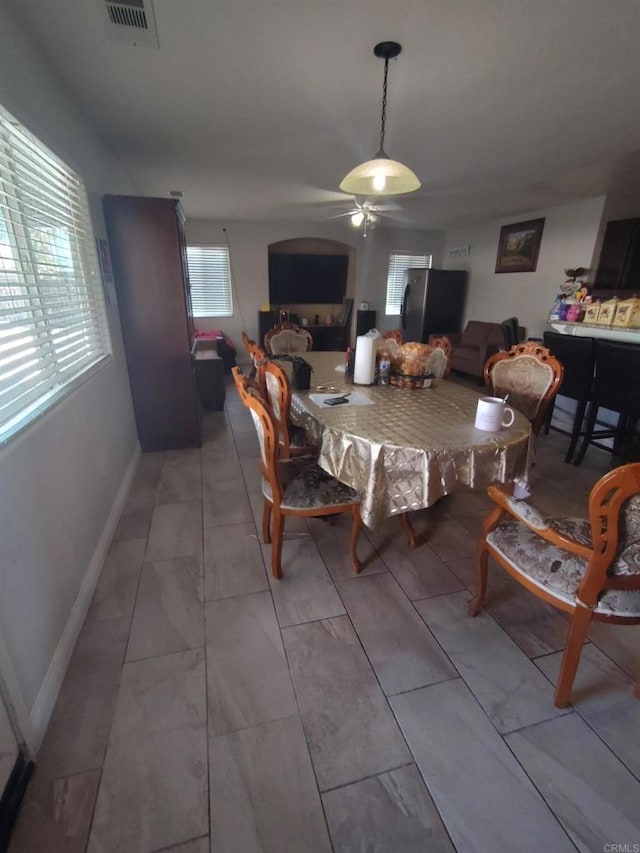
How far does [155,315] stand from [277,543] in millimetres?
2143

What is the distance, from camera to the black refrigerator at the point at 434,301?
247 inches

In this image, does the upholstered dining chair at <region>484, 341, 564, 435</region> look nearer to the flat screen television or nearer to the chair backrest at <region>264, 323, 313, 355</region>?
the chair backrest at <region>264, 323, 313, 355</region>

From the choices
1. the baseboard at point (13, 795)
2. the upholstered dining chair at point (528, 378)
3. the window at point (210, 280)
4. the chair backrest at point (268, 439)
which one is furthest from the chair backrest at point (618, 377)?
the window at point (210, 280)

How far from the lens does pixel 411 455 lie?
1392 millimetres

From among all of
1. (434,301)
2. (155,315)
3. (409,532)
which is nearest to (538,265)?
(434,301)

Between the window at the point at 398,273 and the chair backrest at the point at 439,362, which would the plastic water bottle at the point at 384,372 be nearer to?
the chair backrest at the point at 439,362

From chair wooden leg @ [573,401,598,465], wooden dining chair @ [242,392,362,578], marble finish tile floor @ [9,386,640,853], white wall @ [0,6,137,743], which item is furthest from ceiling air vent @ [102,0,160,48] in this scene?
chair wooden leg @ [573,401,598,465]

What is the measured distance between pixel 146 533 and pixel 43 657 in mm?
895

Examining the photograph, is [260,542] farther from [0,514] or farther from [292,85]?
[292,85]

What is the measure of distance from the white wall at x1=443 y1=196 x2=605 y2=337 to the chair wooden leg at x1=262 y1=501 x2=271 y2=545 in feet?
16.2

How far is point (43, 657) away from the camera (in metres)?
1.22

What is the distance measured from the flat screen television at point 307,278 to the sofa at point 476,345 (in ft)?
7.58

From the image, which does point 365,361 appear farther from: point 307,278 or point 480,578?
point 307,278

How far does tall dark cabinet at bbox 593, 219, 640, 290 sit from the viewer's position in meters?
→ 3.98
